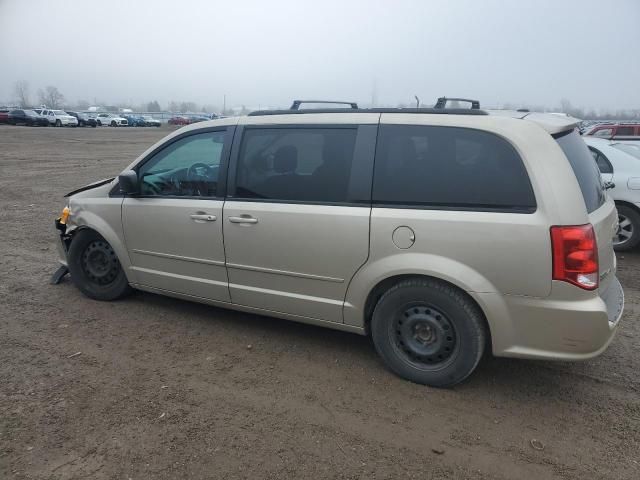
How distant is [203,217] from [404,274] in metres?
1.68

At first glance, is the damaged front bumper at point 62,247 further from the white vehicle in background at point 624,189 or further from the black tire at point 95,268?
the white vehicle in background at point 624,189

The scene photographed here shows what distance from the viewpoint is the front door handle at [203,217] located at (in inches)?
159

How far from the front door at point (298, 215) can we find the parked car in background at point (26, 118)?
49167 millimetres

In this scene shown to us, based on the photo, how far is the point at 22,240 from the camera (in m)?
7.17

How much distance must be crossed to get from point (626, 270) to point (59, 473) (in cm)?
602

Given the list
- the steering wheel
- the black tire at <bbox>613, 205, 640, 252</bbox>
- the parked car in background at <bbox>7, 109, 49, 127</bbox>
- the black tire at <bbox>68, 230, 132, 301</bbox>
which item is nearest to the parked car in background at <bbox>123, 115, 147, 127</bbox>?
the parked car in background at <bbox>7, 109, 49, 127</bbox>

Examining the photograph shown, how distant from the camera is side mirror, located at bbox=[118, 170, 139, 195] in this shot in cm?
435

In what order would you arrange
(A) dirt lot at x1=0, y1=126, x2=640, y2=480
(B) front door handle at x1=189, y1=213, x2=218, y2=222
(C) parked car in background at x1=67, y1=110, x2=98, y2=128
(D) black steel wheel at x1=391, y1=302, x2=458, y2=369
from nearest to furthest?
(A) dirt lot at x1=0, y1=126, x2=640, y2=480, (D) black steel wheel at x1=391, y1=302, x2=458, y2=369, (B) front door handle at x1=189, y1=213, x2=218, y2=222, (C) parked car in background at x1=67, y1=110, x2=98, y2=128

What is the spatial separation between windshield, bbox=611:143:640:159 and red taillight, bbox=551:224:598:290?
5064mm

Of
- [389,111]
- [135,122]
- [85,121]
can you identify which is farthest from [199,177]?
[135,122]

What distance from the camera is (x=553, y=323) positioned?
3012 millimetres

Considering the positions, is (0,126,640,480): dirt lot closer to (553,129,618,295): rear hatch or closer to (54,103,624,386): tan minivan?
(54,103,624,386): tan minivan

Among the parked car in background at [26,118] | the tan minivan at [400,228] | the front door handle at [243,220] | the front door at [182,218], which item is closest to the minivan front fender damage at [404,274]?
the tan minivan at [400,228]

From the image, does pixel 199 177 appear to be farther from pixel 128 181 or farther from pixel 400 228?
pixel 400 228
